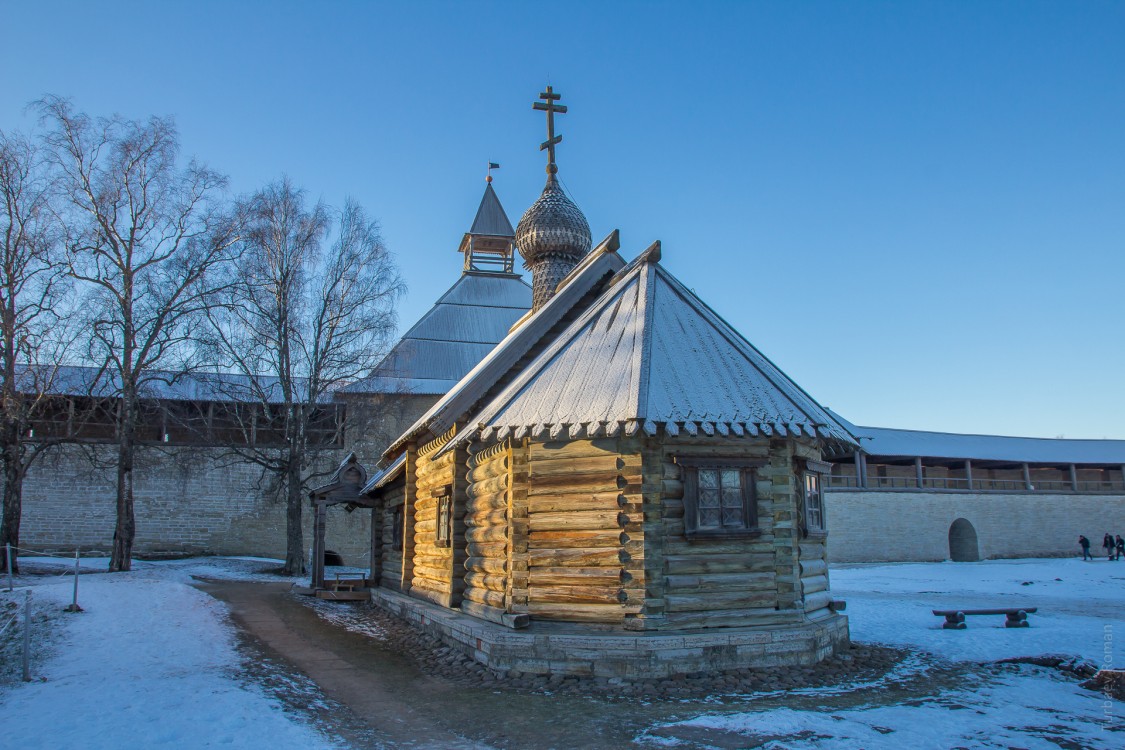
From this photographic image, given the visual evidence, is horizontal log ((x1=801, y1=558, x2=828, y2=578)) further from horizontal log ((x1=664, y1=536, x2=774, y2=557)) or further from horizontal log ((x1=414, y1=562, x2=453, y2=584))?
horizontal log ((x1=414, y1=562, x2=453, y2=584))

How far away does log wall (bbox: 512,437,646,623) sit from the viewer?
774 centimetres

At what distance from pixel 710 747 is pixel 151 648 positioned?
6.77 metres

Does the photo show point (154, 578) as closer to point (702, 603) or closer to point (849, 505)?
point (702, 603)

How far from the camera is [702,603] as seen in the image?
774cm

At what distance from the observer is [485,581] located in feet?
30.8

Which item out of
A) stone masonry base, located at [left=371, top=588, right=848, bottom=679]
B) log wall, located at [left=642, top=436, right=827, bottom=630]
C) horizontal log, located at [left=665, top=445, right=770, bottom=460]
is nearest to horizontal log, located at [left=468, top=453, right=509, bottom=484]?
stone masonry base, located at [left=371, top=588, right=848, bottom=679]

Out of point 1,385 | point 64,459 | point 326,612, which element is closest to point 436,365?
point 64,459

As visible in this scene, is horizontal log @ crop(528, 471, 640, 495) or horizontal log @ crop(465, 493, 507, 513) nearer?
horizontal log @ crop(528, 471, 640, 495)

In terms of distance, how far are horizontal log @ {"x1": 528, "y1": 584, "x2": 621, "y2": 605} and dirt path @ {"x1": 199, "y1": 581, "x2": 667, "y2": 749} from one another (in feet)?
3.92

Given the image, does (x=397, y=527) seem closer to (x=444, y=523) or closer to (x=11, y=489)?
(x=444, y=523)

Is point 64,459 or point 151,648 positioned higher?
point 64,459

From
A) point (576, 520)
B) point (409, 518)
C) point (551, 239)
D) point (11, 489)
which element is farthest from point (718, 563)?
point (11, 489)

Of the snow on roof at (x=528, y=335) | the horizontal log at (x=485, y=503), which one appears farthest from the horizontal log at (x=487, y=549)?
the snow on roof at (x=528, y=335)

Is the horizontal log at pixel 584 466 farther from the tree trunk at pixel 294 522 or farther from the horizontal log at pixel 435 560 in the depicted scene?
the tree trunk at pixel 294 522
